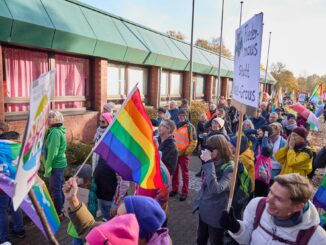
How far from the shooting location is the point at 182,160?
6211 millimetres

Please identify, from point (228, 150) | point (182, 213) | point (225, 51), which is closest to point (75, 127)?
point (182, 213)

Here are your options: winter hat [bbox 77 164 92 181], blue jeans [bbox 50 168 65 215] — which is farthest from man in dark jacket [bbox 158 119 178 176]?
blue jeans [bbox 50 168 65 215]

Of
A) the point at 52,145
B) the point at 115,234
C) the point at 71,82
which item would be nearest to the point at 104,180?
the point at 52,145

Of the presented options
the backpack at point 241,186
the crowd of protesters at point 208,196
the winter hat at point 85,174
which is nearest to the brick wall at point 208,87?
the crowd of protesters at point 208,196

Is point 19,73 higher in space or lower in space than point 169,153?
higher

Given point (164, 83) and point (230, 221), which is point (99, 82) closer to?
point (164, 83)

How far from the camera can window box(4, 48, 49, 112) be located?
746 centimetres

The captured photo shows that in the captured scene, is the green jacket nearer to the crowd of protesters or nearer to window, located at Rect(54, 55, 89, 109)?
the crowd of protesters

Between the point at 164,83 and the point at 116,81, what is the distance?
Answer: 4.32m

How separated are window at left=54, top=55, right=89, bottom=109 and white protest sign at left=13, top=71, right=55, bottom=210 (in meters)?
7.79

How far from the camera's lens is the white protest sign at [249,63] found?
245 centimetres

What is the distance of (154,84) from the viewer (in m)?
13.5

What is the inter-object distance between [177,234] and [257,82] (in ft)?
10.0

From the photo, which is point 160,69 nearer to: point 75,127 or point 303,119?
point 75,127
